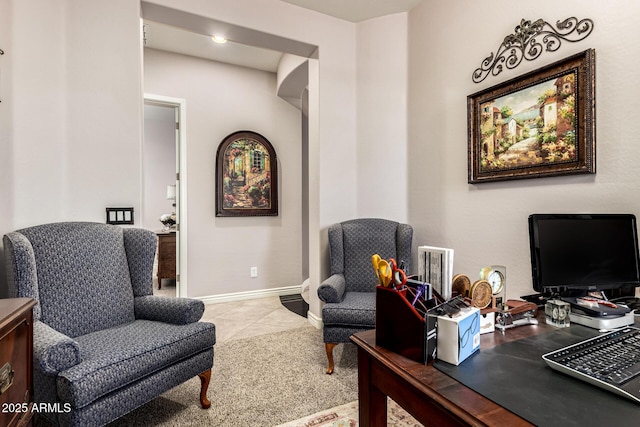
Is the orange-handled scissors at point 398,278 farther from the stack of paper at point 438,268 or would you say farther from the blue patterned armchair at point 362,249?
the blue patterned armchair at point 362,249

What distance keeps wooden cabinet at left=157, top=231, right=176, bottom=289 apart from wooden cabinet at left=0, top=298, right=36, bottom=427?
3.25 m

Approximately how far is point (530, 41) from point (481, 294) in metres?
1.65

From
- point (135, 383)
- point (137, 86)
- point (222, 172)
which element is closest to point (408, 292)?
point (135, 383)

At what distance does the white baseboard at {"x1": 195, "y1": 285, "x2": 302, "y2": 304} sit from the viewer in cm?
380

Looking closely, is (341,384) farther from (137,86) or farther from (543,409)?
(137,86)

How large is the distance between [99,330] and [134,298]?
0.25 metres

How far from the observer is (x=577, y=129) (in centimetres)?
164

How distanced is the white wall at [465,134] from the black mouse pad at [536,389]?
993 mm

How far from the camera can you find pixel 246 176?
3.94m

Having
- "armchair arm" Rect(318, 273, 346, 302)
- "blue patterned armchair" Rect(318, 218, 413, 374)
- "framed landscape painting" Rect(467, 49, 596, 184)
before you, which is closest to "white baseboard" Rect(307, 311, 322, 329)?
"blue patterned armchair" Rect(318, 218, 413, 374)

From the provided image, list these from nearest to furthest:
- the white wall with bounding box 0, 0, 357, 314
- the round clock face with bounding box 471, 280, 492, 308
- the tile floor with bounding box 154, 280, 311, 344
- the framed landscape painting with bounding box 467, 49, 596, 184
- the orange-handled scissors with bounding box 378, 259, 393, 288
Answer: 1. the orange-handled scissors with bounding box 378, 259, 393, 288
2. the round clock face with bounding box 471, 280, 492, 308
3. the framed landscape painting with bounding box 467, 49, 596, 184
4. the white wall with bounding box 0, 0, 357, 314
5. the tile floor with bounding box 154, 280, 311, 344

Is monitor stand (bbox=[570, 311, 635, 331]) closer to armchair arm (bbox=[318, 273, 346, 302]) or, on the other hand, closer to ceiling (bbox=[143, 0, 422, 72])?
armchair arm (bbox=[318, 273, 346, 302])

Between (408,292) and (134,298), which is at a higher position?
(408,292)

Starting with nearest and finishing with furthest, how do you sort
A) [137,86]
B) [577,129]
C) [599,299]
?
[599,299]
[577,129]
[137,86]
